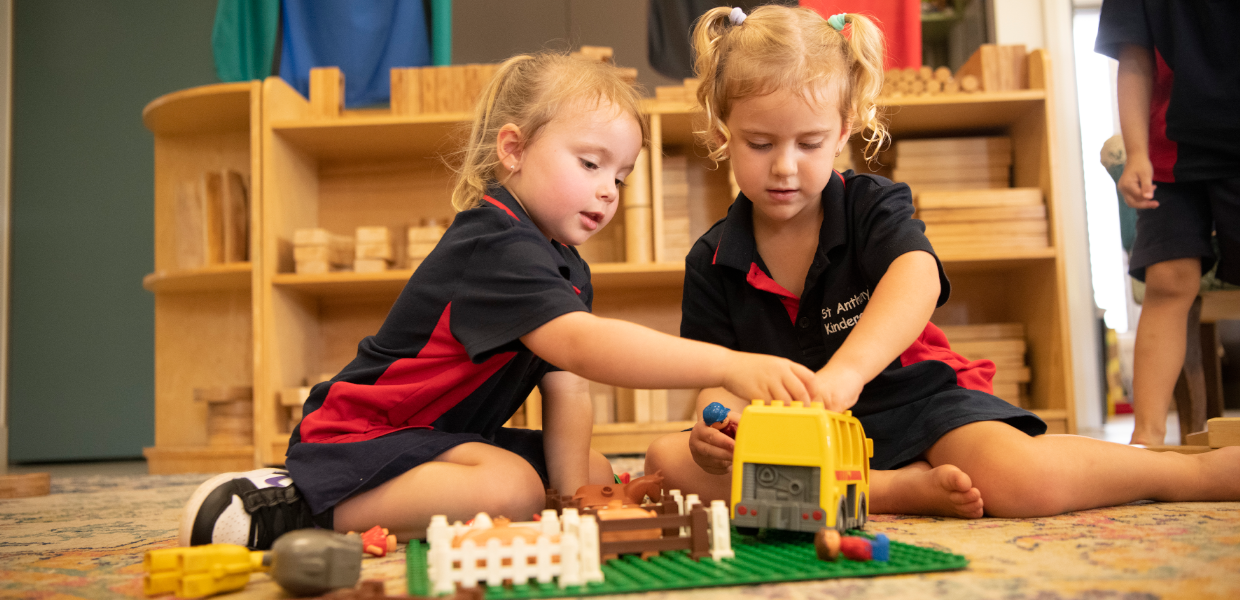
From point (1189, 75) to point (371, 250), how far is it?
63.4 inches

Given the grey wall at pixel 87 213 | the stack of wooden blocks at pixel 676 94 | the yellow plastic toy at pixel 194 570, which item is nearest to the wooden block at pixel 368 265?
the stack of wooden blocks at pixel 676 94

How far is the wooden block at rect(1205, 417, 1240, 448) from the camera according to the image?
3.24 ft

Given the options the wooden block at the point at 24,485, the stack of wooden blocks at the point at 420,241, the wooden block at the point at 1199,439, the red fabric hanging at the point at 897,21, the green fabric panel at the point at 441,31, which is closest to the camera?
the wooden block at the point at 1199,439

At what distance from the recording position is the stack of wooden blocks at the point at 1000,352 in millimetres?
1945

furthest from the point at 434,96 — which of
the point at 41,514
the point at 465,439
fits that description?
the point at 465,439

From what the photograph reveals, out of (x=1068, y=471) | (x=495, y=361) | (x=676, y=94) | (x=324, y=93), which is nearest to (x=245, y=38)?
(x=324, y=93)

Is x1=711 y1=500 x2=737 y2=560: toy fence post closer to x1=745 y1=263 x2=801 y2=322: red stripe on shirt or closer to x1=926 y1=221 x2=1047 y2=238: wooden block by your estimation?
x1=745 y1=263 x2=801 y2=322: red stripe on shirt

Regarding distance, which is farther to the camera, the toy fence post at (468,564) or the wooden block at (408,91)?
the wooden block at (408,91)

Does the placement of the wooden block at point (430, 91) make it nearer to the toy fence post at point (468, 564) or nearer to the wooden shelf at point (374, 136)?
the wooden shelf at point (374, 136)

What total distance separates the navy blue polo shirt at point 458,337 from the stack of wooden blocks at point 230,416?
1183mm

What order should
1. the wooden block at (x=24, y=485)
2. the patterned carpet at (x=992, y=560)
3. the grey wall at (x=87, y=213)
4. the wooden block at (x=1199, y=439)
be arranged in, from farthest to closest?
1. the grey wall at (x=87, y=213)
2. the wooden block at (x=24, y=485)
3. the wooden block at (x=1199, y=439)
4. the patterned carpet at (x=992, y=560)

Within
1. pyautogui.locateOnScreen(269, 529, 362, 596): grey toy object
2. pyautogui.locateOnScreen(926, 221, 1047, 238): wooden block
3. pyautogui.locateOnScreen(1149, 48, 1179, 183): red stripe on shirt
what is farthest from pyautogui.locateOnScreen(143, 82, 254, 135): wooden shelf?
pyautogui.locateOnScreen(1149, 48, 1179, 183): red stripe on shirt

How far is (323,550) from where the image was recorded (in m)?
0.52

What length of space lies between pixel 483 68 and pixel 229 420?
101cm
